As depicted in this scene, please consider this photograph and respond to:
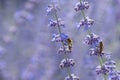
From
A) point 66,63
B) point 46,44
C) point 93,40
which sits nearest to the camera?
point 93,40

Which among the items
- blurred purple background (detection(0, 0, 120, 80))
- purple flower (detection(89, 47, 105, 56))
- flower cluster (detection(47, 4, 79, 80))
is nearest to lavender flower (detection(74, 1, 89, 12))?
flower cluster (detection(47, 4, 79, 80))

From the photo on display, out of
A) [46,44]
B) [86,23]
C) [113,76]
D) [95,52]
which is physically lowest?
[113,76]

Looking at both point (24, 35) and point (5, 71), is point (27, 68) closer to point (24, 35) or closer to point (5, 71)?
point (5, 71)

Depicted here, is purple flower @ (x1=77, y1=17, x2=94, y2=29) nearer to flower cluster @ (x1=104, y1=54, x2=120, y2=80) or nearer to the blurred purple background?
flower cluster @ (x1=104, y1=54, x2=120, y2=80)

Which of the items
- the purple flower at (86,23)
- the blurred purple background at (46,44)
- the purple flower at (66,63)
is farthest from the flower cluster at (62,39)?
the blurred purple background at (46,44)

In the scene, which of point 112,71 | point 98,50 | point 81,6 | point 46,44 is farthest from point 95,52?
point 46,44

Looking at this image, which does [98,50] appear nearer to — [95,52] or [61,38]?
[95,52]

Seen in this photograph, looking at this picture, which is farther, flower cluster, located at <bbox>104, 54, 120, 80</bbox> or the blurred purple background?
the blurred purple background

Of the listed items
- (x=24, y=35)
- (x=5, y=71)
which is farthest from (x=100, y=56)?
(x=24, y=35)

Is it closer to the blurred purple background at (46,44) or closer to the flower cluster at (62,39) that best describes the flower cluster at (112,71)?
the flower cluster at (62,39)
